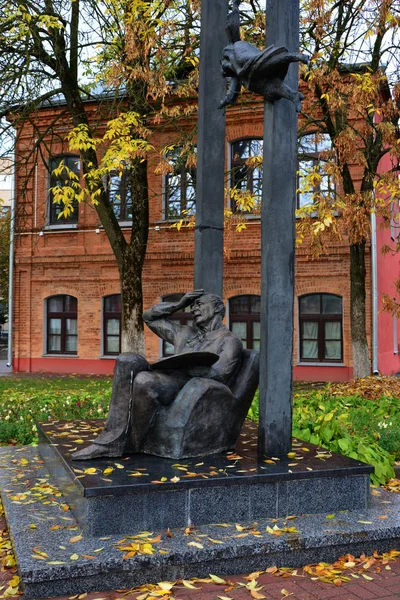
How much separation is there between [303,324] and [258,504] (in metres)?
14.7

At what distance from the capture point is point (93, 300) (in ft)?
68.2

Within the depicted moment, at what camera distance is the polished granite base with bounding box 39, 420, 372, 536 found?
4.07m

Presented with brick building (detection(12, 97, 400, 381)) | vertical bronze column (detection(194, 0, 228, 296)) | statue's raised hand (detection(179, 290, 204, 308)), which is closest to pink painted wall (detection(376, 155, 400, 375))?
brick building (detection(12, 97, 400, 381))

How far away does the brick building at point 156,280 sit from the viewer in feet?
60.1

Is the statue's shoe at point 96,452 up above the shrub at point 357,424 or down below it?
above

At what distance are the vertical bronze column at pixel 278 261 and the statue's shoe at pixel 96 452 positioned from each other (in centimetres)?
115

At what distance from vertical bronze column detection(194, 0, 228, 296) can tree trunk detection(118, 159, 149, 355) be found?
841 centimetres

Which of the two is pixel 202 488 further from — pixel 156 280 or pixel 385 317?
pixel 385 317

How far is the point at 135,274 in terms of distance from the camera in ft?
50.1

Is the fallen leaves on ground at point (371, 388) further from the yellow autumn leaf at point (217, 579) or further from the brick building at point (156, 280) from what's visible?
the yellow autumn leaf at point (217, 579)

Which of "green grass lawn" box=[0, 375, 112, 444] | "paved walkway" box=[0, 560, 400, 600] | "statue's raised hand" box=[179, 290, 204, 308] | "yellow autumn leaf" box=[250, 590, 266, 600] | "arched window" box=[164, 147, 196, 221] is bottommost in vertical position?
"paved walkway" box=[0, 560, 400, 600]

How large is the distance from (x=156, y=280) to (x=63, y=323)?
3.68 m

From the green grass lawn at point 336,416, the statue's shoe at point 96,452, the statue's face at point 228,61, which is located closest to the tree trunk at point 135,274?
the green grass lawn at point 336,416

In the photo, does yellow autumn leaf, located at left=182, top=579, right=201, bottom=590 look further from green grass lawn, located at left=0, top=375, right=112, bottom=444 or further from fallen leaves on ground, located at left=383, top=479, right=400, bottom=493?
green grass lawn, located at left=0, top=375, right=112, bottom=444
